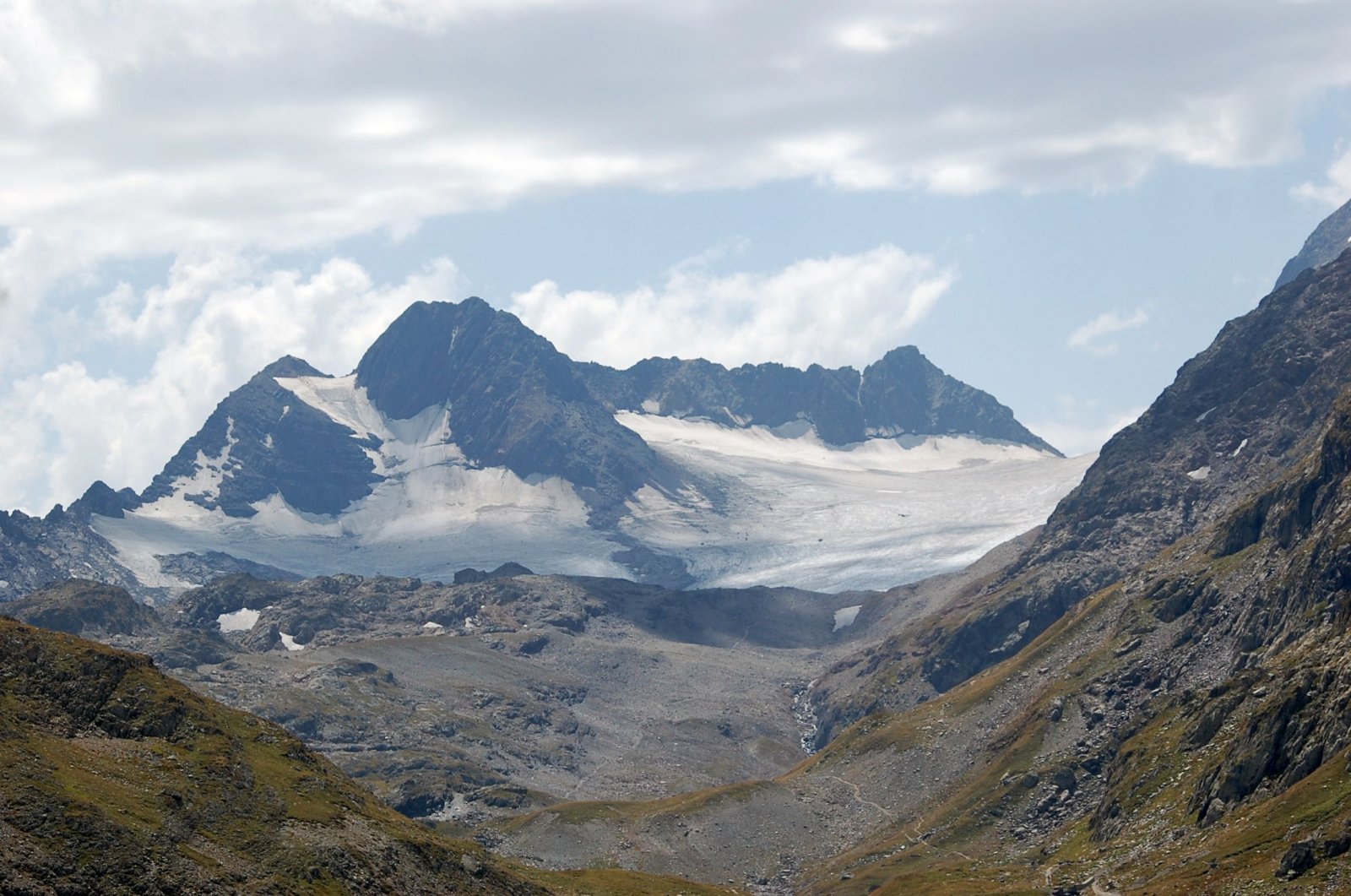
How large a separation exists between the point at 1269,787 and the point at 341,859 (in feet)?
339

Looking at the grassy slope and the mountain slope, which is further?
the grassy slope

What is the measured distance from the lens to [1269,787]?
19500cm

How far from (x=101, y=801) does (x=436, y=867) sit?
39.6m

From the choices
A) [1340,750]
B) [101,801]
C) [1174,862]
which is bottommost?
[1174,862]

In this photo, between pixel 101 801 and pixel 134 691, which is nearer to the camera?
pixel 101 801

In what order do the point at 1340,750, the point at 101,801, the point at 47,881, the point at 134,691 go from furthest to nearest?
the point at 1340,750 → the point at 134,691 → the point at 101,801 → the point at 47,881

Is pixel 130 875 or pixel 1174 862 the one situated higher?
pixel 130 875

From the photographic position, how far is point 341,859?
15875 cm

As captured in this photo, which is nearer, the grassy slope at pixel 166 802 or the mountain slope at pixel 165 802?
the mountain slope at pixel 165 802

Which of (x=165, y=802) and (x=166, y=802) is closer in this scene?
(x=165, y=802)

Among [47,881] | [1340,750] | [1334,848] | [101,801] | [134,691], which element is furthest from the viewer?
[1340,750]

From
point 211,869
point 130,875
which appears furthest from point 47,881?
point 211,869

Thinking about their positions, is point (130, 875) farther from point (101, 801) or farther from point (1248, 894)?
point (1248, 894)

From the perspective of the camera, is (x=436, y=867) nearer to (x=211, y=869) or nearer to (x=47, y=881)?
(x=211, y=869)
